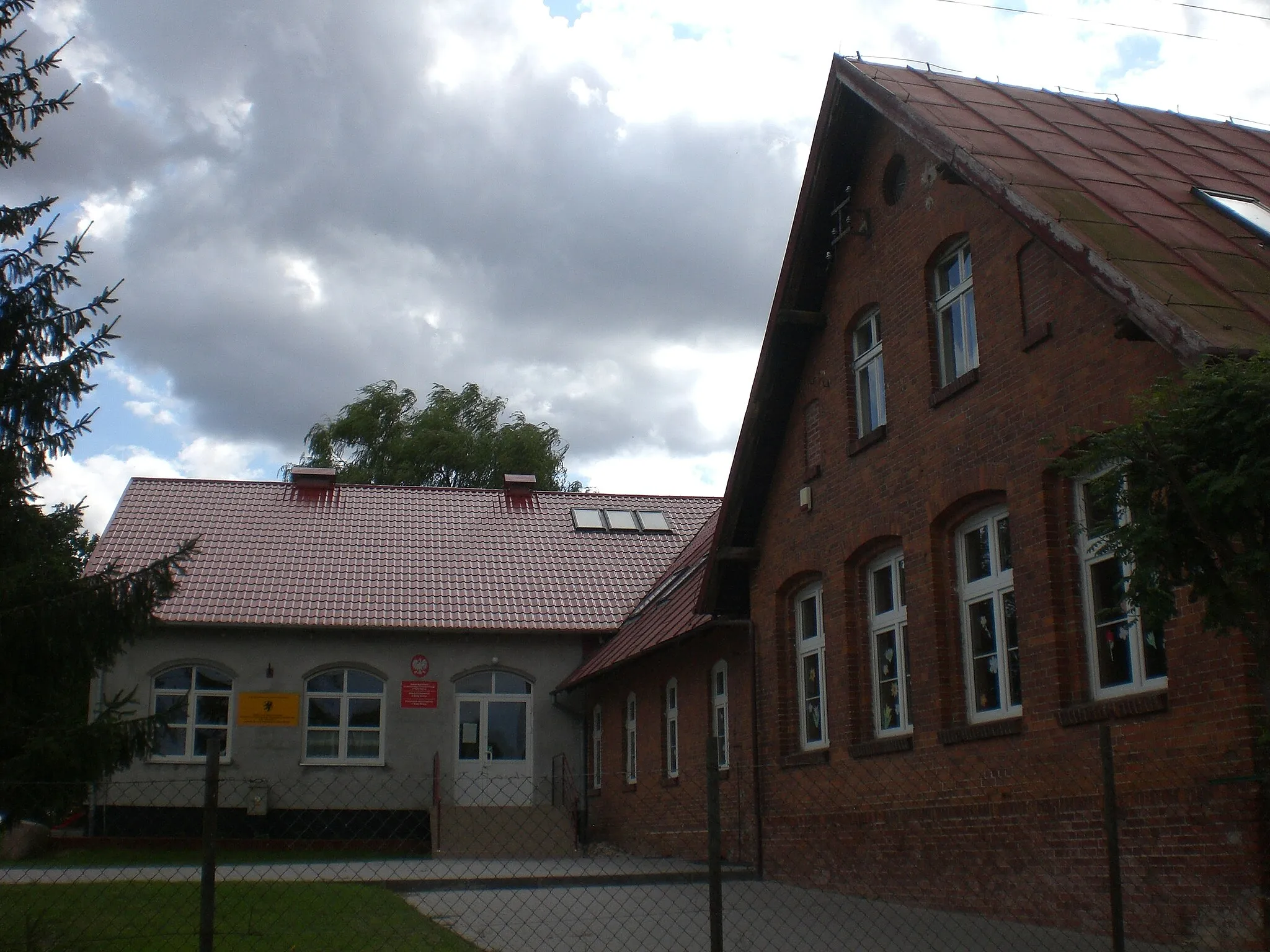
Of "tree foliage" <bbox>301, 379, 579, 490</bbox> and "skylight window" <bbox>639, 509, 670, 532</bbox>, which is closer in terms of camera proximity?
"skylight window" <bbox>639, 509, 670, 532</bbox>

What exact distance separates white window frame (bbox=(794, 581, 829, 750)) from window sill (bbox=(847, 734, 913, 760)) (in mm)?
832

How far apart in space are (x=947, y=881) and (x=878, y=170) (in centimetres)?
732

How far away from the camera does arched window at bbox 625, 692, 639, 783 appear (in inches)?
872

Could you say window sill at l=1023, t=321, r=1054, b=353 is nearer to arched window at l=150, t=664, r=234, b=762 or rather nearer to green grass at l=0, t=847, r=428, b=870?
green grass at l=0, t=847, r=428, b=870

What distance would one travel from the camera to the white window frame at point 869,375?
1431 centimetres

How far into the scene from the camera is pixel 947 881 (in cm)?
1198

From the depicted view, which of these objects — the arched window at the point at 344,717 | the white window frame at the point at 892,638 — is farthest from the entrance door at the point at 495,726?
the white window frame at the point at 892,638

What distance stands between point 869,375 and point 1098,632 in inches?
191

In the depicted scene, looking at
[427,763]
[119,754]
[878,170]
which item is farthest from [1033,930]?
[427,763]

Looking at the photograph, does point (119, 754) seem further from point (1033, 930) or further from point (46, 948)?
point (1033, 930)

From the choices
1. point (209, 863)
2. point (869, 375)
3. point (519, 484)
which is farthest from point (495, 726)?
point (209, 863)

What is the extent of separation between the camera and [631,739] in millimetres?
22578

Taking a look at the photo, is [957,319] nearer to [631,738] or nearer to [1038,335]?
[1038,335]

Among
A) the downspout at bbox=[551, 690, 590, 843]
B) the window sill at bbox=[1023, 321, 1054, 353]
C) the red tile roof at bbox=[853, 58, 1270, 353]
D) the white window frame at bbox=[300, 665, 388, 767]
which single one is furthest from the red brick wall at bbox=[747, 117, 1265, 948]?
the white window frame at bbox=[300, 665, 388, 767]
